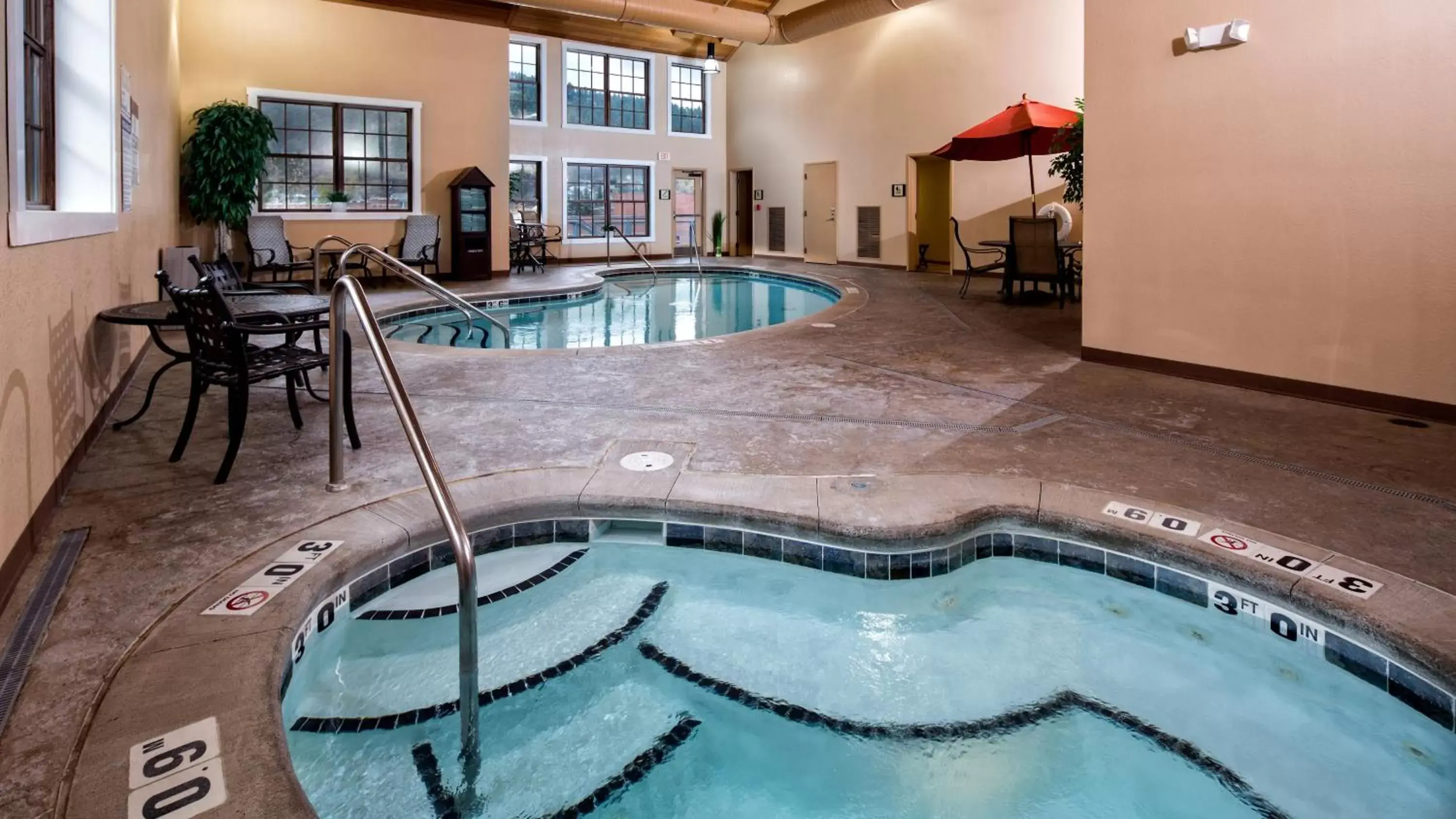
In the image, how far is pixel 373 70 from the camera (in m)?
10.1

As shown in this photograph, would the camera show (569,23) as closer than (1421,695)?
No

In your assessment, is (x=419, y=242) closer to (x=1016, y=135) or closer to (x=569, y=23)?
(x=569, y=23)

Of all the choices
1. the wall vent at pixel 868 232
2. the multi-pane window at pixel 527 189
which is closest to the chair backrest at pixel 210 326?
the multi-pane window at pixel 527 189

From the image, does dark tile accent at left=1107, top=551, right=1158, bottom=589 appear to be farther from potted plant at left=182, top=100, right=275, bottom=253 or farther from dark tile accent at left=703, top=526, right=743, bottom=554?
potted plant at left=182, top=100, right=275, bottom=253

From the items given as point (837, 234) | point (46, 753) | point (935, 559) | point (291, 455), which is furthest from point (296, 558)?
point (837, 234)

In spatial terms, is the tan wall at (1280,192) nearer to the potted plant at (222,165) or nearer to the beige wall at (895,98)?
the beige wall at (895,98)

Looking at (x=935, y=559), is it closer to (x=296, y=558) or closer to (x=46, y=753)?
(x=296, y=558)

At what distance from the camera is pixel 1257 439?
135 inches

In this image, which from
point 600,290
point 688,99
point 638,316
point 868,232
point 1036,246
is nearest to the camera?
point 1036,246

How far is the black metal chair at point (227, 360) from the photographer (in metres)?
2.80

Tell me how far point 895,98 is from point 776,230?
3617mm

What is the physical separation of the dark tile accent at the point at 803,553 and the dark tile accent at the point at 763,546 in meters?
0.02

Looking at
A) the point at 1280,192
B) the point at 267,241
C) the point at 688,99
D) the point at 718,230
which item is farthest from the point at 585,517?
the point at 688,99

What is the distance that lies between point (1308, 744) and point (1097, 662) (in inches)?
18.9
